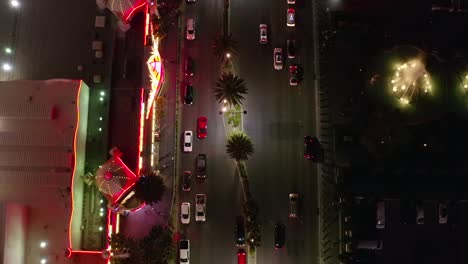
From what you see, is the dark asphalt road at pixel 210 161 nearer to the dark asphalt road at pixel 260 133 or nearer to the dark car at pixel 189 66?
the dark asphalt road at pixel 260 133

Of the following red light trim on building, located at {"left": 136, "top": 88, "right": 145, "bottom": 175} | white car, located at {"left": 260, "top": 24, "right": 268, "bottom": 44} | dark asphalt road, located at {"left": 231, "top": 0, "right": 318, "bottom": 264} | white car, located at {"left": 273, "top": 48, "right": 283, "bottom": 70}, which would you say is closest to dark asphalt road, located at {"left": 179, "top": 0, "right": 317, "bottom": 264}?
dark asphalt road, located at {"left": 231, "top": 0, "right": 318, "bottom": 264}

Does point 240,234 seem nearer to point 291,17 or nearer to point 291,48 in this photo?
point 291,48

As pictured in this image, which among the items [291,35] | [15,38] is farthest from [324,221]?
[15,38]

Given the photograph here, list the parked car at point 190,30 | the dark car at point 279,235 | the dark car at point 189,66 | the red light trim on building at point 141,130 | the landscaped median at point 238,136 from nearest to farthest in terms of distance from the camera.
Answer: the red light trim on building at point 141,130
the landscaped median at point 238,136
the dark car at point 279,235
the dark car at point 189,66
the parked car at point 190,30

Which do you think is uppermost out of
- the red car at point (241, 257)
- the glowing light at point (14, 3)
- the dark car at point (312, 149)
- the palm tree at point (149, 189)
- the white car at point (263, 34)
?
the glowing light at point (14, 3)

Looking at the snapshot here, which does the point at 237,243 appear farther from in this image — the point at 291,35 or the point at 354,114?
the point at 291,35

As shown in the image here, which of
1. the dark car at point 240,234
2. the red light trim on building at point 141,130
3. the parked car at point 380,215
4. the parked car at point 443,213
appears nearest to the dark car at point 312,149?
the parked car at point 380,215

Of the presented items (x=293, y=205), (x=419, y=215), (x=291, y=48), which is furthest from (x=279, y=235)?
(x=291, y=48)
